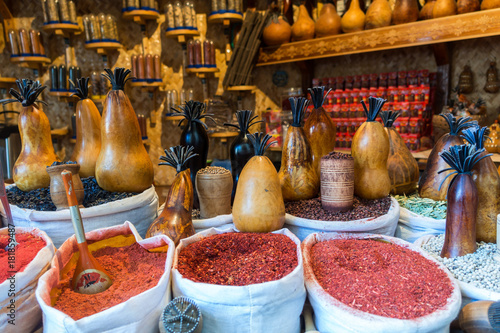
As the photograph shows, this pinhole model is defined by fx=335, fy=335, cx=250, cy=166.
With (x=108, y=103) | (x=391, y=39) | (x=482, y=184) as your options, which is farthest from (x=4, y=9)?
(x=482, y=184)

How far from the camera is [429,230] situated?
3.68 ft

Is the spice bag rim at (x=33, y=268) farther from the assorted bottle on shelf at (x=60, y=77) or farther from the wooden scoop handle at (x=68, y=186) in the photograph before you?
the assorted bottle on shelf at (x=60, y=77)

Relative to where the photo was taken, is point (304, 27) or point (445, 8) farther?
point (304, 27)

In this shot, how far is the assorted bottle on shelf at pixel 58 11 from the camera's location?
3389 mm

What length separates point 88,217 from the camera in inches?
42.0

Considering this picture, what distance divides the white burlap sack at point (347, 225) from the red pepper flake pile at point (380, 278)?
0.05 meters

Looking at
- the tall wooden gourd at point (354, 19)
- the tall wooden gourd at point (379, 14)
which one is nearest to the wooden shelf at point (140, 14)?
the tall wooden gourd at point (354, 19)

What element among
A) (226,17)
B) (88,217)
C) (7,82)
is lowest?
(88,217)

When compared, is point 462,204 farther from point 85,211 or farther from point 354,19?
point 354,19

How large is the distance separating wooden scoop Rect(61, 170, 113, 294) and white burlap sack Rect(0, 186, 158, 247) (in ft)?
0.77

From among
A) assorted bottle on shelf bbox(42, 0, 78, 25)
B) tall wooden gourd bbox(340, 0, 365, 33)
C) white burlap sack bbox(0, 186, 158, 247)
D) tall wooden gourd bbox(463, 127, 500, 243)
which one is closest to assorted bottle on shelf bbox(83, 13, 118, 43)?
assorted bottle on shelf bbox(42, 0, 78, 25)

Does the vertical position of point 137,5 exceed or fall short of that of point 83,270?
it exceeds it

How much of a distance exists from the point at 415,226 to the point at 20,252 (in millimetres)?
1200

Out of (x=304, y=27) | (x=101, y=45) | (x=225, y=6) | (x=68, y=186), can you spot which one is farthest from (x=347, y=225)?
(x=101, y=45)
